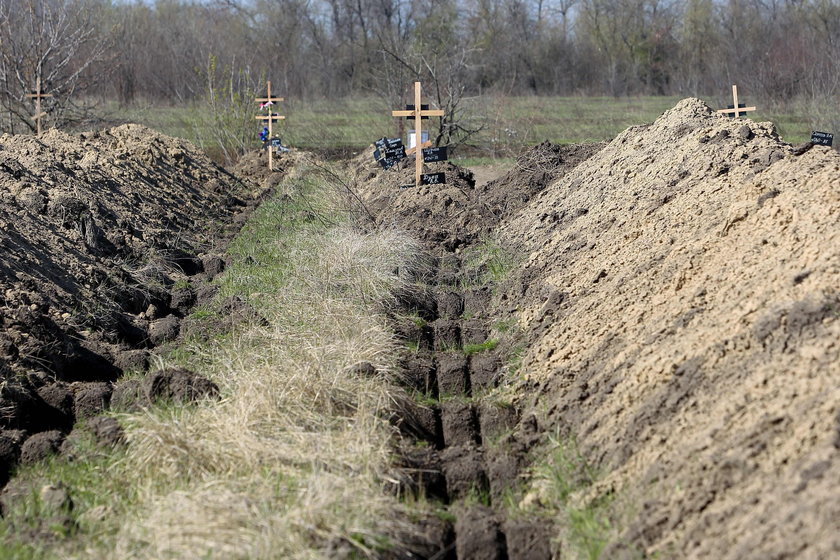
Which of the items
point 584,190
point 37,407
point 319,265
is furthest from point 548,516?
point 584,190

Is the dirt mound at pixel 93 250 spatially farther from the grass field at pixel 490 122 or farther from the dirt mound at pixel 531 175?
the grass field at pixel 490 122

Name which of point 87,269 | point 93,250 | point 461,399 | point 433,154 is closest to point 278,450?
point 461,399

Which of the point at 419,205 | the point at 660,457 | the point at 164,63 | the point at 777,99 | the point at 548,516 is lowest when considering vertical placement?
the point at 548,516

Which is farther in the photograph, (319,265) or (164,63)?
(164,63)

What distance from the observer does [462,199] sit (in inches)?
520

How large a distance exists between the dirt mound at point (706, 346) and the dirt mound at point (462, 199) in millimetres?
2732

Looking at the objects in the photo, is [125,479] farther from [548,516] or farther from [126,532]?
[548,516]

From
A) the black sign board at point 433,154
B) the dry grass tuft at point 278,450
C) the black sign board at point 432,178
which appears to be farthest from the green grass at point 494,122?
the dry grass tuft at point 278,450

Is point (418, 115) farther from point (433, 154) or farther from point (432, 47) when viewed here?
point (432, 47)

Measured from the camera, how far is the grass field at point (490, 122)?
25.8 m

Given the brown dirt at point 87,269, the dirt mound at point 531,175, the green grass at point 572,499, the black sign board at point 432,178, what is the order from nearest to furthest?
the green grass at point 572,499
the brown dirt at point 87,269
the dirt mound at point 531,175
the black sign board at point 432,178

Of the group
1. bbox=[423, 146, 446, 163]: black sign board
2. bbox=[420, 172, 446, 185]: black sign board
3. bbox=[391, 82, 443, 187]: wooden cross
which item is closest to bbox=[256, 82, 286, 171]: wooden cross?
bbox=[420, 172, 446, 185]: black sign board

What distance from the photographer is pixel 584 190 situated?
10516 millimetres

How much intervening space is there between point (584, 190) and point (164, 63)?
31109 millimetres
